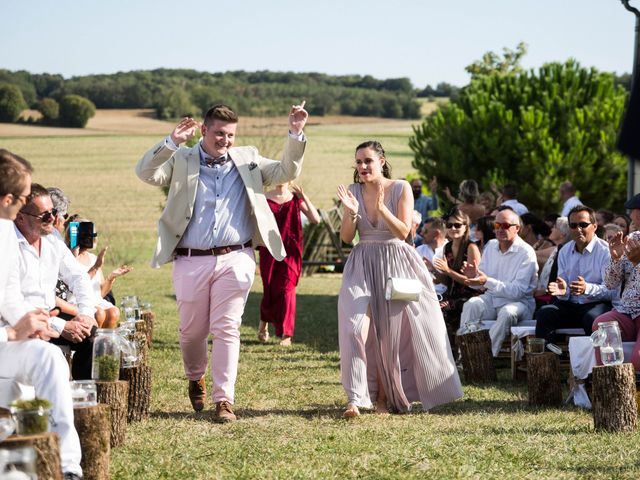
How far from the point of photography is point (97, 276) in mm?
10164

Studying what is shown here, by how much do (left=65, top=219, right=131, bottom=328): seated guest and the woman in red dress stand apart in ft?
12.6

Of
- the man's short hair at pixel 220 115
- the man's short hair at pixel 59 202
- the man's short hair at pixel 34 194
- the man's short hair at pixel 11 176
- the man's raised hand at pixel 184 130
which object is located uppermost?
the man's short hair at pixel 220 115

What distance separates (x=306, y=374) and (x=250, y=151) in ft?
10.3

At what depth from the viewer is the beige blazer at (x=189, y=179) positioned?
8.34m

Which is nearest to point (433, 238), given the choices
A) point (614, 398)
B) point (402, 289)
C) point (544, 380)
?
point (544, 380)

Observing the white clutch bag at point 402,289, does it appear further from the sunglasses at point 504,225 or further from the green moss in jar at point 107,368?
the sunglasses at point 504,225

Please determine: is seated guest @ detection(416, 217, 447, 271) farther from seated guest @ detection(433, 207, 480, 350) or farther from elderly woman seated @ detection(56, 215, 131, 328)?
elderly woman seated @ detection(56, 215, 131, 328)

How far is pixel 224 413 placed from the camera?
324 inches

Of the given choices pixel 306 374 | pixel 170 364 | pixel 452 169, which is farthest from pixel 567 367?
pixel 452 169

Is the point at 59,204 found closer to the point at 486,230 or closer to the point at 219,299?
the point at 219,299

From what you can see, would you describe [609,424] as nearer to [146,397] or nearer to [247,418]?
[247,418]

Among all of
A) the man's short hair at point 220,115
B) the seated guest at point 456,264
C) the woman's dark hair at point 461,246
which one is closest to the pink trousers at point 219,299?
the man's short hair at point 220,115

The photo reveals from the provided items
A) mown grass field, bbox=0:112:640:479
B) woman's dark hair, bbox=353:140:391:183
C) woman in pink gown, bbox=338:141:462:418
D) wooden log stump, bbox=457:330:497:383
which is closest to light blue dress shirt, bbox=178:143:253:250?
woman in pink gown, bbox=338:141:462:418

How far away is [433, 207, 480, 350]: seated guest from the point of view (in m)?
11.4
